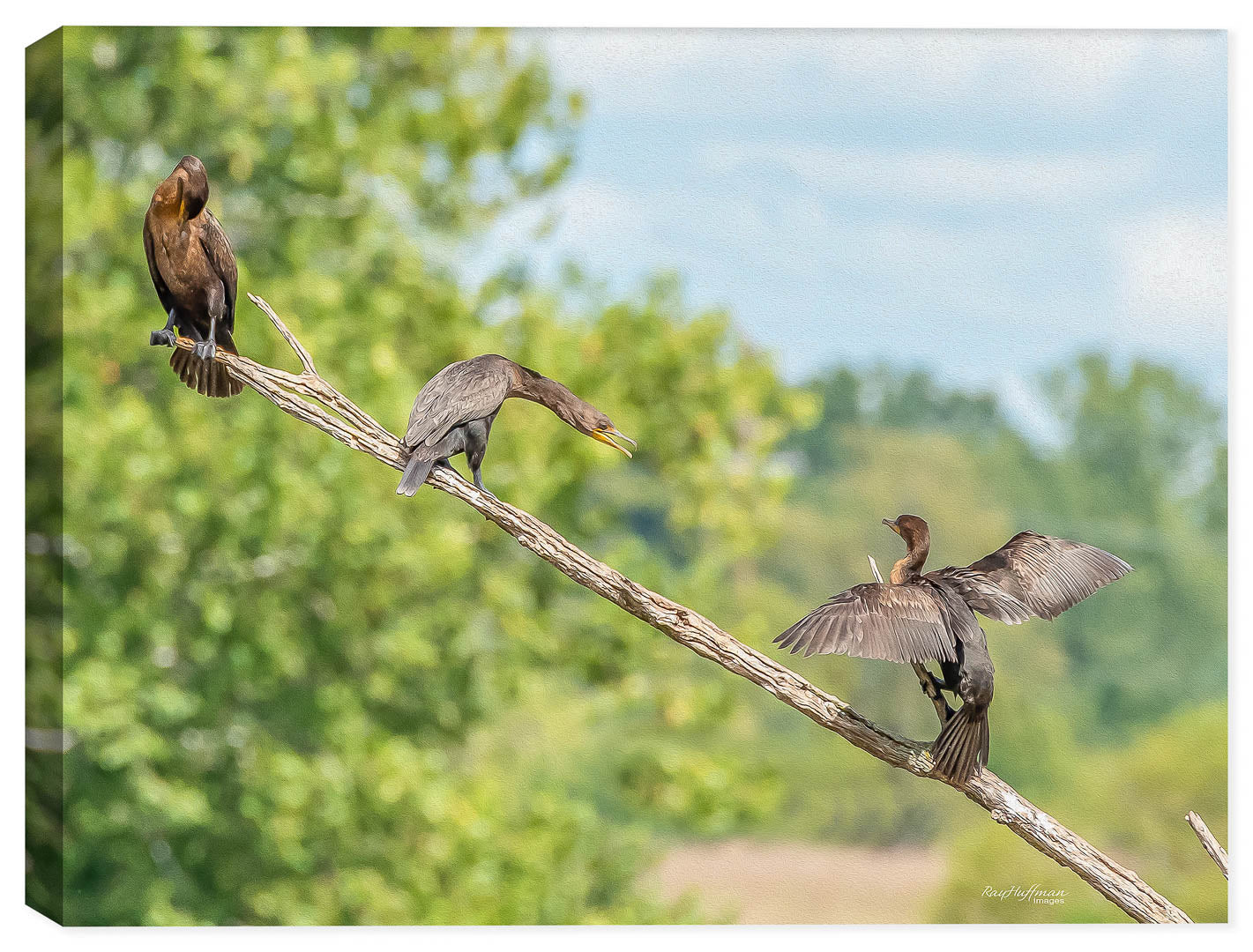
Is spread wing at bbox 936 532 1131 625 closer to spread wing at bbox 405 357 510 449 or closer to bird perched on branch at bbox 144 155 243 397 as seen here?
spread wing at bbox 405 357 510 449

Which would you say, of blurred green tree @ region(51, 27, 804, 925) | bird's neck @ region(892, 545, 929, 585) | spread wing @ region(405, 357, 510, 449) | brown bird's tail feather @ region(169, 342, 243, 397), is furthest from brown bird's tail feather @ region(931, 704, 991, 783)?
brown bird's tail feather @ region(169, 342, 243, 397)

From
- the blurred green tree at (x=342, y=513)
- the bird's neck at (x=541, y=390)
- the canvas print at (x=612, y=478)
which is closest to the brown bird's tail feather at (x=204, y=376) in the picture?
the canvas print at (x=612, y=478)

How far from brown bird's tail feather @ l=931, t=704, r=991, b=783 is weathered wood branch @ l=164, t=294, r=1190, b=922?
0.09 feet

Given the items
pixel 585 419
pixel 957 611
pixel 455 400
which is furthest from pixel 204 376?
pixel 957 611

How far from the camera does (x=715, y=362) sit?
168 inches

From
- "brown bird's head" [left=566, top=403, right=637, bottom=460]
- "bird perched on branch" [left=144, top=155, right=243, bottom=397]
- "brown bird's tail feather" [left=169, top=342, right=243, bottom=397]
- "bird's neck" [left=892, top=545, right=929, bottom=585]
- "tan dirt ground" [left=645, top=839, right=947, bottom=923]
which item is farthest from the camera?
"tan dirt ground" [left=645, top=839, right=947, bottom=923]

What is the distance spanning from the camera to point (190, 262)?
3.00 m

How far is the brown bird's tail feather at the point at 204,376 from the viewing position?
317cm

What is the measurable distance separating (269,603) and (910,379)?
2352 millimetres

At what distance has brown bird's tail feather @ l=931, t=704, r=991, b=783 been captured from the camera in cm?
262

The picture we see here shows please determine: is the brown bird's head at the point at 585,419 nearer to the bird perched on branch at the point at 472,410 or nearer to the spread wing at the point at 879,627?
the bird perched on branch at the point at 472,410

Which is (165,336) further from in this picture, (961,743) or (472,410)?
(961,743)

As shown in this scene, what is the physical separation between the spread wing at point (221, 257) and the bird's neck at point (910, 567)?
6.10 ft

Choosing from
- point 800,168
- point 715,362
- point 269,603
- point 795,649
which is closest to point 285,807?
point 269,603
